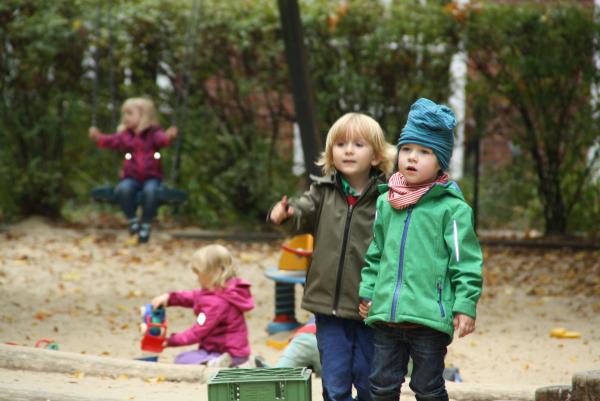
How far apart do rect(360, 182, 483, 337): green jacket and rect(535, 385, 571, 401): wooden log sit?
87 cm

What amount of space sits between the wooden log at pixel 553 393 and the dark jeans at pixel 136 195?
5793 millimetres

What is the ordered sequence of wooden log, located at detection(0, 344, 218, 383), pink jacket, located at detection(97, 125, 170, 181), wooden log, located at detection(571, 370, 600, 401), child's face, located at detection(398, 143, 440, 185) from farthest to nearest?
pink jacket, located at detection(97, 125, 170, 181) < wooden log, located at detection(0, 344, 218, 383) < wooden log, located at detection(571, 370, 600, 401) < child's face, located at detection(398, 143, 440, 185)

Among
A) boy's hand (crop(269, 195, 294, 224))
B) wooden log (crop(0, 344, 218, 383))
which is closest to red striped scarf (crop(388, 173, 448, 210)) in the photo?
boy's hand (crop(269, 195, 294, 224))

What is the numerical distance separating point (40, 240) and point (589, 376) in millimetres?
8294

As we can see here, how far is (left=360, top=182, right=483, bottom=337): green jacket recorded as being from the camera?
4.05 meters

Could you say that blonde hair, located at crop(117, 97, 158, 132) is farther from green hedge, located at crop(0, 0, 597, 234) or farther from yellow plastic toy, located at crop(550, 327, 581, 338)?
yellow plastic toy, located at crop(550, 327, 581, 338)

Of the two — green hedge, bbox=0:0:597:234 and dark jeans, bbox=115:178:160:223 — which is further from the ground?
green hedge, bbox=0:0:597:234

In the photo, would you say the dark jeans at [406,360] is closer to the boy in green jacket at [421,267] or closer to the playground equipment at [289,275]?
the boy in green jacket at [421,267]

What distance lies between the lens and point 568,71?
467 inches

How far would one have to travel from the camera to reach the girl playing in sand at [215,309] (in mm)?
6293

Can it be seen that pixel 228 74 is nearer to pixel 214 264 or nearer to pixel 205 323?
pixel 214 264

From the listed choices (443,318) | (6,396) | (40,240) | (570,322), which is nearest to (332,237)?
(443,318)

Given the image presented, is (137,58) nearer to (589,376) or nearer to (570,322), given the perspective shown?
(570,322)

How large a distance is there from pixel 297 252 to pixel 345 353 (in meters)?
2.25
